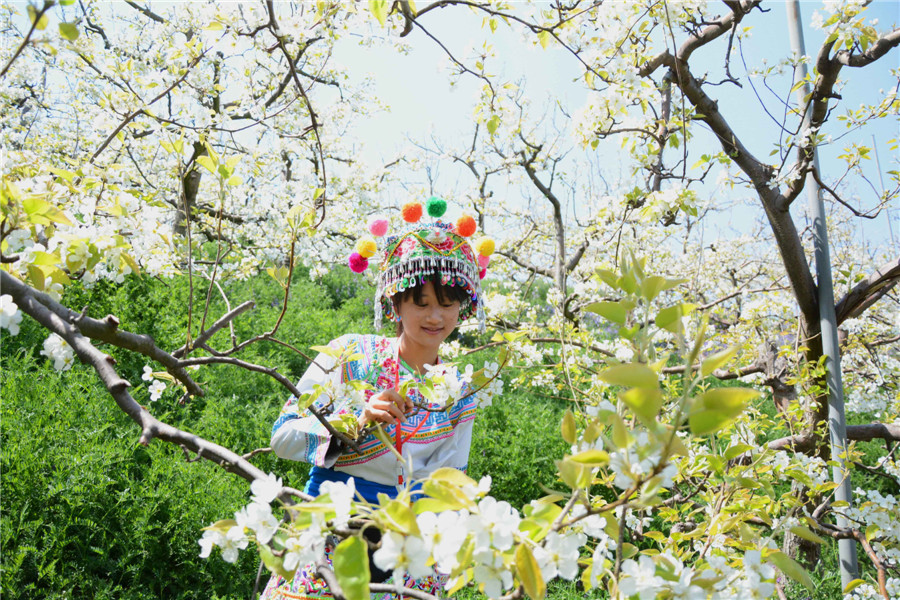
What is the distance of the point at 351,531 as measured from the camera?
2.01 feet

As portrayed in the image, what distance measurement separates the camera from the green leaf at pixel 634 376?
58 cm

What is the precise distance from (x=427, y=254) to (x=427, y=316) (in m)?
0.18

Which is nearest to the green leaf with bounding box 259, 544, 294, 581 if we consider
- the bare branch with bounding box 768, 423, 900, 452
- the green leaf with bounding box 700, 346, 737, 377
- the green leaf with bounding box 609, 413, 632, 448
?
the green leaf with bounding box 609, 413, 632, 448

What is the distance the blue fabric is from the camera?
161cm

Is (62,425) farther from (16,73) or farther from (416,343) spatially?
(16,73)

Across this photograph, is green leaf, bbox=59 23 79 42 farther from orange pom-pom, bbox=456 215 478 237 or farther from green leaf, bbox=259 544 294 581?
orange pom-pom, bbox=456 215 478 237

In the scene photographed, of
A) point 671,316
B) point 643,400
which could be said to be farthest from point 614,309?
point 643,400

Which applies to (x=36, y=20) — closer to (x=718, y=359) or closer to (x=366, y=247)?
(x=718, y=359)

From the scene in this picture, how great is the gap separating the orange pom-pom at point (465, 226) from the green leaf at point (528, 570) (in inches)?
48.2

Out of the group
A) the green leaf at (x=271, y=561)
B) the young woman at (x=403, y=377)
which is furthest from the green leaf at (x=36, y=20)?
the young woman at (x=403, y=377)

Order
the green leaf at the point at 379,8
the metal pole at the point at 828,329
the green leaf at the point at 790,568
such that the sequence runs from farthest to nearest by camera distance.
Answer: the metal pole at the point at 828,329 → the green leaf at the point at 379,8 → the green leaf at the point at 790,568

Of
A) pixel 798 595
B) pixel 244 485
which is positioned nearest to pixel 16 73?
pixel 244 485

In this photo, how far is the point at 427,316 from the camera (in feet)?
5.47

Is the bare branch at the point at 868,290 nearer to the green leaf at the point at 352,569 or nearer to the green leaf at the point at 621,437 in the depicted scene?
the green leaf at the point at 621,437
